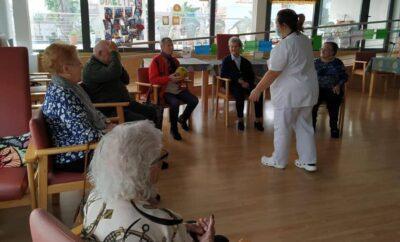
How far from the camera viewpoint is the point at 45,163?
1902 mm

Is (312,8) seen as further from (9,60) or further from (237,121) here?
(9,60)

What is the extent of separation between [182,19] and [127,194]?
6608 millimetres

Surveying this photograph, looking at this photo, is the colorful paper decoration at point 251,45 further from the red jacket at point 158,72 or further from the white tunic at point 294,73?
the white tunic at point 294,73

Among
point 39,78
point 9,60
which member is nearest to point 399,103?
point 39,78

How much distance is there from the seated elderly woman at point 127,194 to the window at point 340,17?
755cm

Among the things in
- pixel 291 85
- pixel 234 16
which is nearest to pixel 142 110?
pixel 291 85

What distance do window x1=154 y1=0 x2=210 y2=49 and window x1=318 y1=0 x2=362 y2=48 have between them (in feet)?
8.43

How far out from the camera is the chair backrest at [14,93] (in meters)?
2.32

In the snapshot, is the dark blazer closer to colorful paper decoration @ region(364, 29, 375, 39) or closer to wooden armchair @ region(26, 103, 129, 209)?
wooden armchair @ region(26, 103, 129, 209)

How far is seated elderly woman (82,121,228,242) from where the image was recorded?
39.5 inches

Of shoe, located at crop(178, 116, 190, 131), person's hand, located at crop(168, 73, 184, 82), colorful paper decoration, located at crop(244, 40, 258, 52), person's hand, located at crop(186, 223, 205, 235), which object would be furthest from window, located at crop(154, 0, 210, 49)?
person's hand, located at crop(186, 223, 205, 235)

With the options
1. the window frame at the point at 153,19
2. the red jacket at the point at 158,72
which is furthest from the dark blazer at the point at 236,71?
the window frame at the point at 153,19

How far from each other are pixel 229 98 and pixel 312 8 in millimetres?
4733

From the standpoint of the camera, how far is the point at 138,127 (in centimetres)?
114
